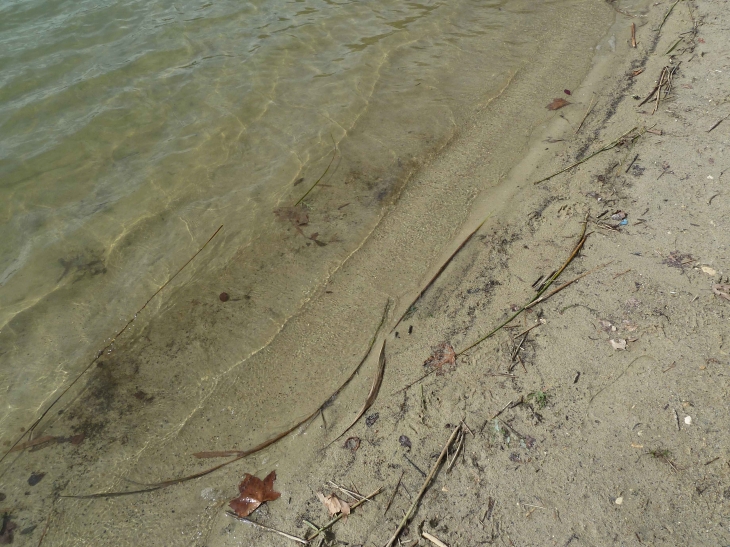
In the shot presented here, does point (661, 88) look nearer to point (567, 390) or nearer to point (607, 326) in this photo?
point (607, 326)

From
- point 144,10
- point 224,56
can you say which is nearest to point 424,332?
point 224,56

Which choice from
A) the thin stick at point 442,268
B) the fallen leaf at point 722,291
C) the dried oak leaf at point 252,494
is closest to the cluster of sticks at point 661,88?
the thin stick at point 442,268

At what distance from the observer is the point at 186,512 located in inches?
109

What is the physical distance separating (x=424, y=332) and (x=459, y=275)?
2.02 feet

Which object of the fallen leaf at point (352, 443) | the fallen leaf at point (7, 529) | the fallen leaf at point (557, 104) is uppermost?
Answer: the fallen leaf at point (557, 104)

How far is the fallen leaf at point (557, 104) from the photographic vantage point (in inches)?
212

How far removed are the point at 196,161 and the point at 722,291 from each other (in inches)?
179

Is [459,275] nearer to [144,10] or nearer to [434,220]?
[434,220]

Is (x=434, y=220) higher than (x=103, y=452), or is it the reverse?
(x=434, y=220)

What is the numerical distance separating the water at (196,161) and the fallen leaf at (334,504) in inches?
24.2

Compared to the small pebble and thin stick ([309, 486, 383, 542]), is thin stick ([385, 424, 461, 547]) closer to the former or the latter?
thin stick ([309, 486, 383, 542])

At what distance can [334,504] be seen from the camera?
2.63 metres

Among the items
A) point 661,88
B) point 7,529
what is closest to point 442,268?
point 7,529

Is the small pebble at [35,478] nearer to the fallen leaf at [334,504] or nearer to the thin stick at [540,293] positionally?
the fallen leaf at [334,504]
